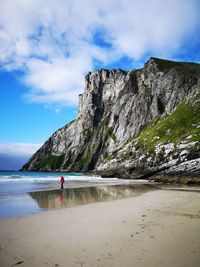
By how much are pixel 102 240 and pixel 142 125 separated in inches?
5026

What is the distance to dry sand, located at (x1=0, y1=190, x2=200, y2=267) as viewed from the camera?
842 cm

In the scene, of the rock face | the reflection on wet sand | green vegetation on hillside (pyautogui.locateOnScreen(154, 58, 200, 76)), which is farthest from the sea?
green vegetation on hillside (pyautogui.locateOnScreen(154, 58, 200, 76))

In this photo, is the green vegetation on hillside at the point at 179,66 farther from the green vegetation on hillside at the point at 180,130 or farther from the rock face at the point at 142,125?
the green vegetation on hillside at the point at 180,130

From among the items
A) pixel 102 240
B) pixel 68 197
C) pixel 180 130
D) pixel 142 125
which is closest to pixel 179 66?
pixel 142 125

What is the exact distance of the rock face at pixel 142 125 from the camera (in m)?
69.5

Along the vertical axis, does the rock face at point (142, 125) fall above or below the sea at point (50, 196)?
above

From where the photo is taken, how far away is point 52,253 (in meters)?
9.12

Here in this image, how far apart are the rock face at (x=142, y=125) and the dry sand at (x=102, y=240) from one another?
139 feet

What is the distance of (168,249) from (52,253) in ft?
13.0

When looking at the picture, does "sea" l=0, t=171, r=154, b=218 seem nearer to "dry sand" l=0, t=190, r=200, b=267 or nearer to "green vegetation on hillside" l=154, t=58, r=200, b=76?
"dry sand" l=0, t=190, r=200, b=267

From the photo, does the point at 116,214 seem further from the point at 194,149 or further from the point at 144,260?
the point at 194,149

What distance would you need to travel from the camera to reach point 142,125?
136250 millimetres

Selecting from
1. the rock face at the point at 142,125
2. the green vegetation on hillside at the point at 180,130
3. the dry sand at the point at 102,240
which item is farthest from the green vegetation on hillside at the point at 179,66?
the dry sand at the point at 102,240

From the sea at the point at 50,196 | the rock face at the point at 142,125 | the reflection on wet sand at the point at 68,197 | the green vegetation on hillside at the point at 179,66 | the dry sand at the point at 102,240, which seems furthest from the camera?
the green vegetation on hillside at the point at 179,66
